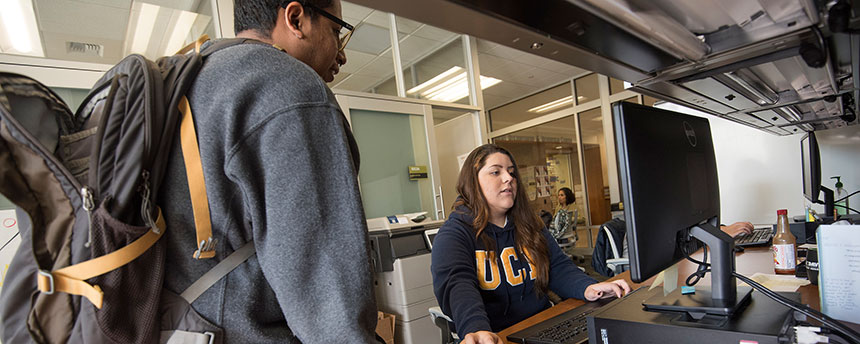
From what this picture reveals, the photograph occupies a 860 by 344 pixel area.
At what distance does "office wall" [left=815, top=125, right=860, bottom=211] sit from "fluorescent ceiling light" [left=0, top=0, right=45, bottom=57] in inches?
197

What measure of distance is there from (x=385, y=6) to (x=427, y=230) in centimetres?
246

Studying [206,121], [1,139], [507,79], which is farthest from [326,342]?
[507,79]

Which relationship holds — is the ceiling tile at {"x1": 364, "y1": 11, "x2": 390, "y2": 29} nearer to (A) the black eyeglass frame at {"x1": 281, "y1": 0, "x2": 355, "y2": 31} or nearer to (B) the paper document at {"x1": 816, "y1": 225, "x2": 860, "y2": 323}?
(A) the black eyeglass frame at {"x1": 281, "y1": 0, "x2": 355, "y2": 31}

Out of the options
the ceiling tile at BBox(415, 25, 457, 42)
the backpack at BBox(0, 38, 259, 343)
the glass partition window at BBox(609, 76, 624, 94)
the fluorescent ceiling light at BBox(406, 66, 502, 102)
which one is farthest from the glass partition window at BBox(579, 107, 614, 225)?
the backpack at BBox(0, 38, 259, 343)

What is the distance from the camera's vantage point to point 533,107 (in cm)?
739

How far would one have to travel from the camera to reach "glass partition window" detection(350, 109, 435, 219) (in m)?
3.81

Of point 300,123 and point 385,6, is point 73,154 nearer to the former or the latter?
point 300,123

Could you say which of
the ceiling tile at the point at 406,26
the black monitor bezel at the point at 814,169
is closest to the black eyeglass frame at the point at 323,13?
the black monitor bezel at the point at 814,169

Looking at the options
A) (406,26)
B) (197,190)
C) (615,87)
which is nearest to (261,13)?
(197,190)

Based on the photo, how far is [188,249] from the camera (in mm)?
565

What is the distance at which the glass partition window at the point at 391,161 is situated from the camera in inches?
150

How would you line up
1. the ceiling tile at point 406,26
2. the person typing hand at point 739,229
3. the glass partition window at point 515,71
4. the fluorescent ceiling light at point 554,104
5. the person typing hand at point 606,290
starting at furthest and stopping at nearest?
1. the fluorescent ceiling light at point 554,104
2. the glass partition window at point 515,71
3. the ceiling tile at point 406,26
4. the person typing hand at point 739,229
5. the person typing hand at point 606,290

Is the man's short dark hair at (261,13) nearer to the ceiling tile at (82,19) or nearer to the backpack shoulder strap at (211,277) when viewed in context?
the backpack shoulder strap at (211,277)

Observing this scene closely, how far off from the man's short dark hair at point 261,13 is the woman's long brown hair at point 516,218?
1107 millimetres
